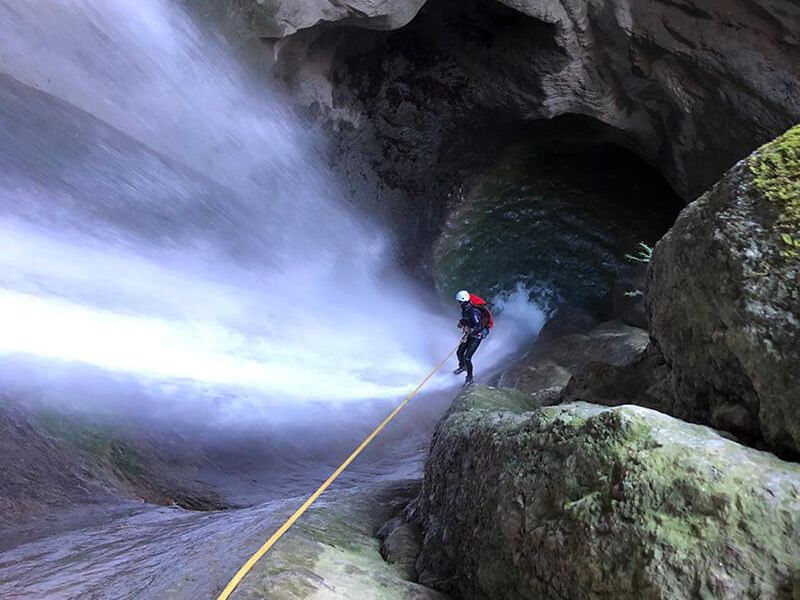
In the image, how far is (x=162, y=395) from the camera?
622 centimetres

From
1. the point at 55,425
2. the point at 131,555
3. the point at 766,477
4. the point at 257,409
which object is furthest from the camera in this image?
the point at 257,409

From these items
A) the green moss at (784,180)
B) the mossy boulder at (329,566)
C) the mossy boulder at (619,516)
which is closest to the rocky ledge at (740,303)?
the green moss at (784,180)

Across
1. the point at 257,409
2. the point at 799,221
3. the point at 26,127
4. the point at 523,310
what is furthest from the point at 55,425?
the point at 523,310

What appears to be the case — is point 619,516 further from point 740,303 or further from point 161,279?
point 161,279

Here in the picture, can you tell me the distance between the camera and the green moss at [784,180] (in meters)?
2.63

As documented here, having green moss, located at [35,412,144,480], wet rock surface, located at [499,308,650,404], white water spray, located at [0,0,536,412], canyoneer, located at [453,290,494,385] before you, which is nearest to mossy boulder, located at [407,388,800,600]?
green moss, located at [35,412,144,480]

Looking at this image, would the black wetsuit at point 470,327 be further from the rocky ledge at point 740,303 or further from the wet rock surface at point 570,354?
the rocky ledge at point 740,303

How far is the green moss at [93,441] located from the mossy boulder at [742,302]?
4.52 metres

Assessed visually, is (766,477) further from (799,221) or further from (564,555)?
(799,221)

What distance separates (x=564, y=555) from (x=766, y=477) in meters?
0.84

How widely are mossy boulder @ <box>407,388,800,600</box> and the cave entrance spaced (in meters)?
9.61

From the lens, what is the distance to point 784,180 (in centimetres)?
278

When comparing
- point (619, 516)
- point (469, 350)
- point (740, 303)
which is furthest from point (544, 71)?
point (619, 516)

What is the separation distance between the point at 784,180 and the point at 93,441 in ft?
17.7
